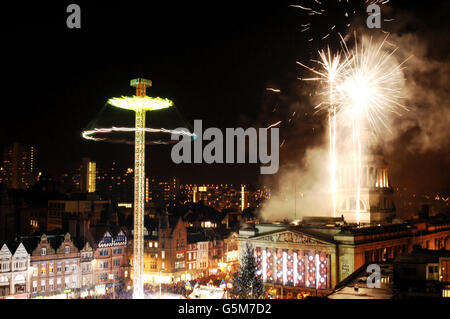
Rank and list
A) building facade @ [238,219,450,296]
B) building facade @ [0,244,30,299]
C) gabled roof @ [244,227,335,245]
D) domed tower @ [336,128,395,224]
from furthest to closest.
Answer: domed tower @ [336,128,395,224] < gabled roof @ [244,227,335,245] < building facade @ [238,219,450,296] < building facade @ [0,244,30,299]

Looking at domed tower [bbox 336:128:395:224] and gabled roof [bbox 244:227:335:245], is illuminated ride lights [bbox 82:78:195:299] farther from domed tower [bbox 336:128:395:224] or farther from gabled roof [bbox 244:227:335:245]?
domed tower [bbox 336:128:395:224]

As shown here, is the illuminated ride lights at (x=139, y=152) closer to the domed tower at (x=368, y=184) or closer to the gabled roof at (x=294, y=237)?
the gabled roof at (x=294, y=237)

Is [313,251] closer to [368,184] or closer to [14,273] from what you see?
[368,184]

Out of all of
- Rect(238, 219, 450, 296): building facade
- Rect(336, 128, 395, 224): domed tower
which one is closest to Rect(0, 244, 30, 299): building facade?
Rect(238, 219, 450, 296): building facade

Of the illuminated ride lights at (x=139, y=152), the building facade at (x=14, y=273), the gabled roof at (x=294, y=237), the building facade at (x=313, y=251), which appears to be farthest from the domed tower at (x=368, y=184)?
the building facade at (x=14, y=273)

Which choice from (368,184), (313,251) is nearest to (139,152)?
(313,251)

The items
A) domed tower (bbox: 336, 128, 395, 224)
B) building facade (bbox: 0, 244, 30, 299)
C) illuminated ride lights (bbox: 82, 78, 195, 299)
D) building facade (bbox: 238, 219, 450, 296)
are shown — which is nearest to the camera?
illuminated ride lights (bbox: 82, 78, 195, 299)

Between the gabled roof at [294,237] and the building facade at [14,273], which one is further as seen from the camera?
the gabled roof at [294,237]

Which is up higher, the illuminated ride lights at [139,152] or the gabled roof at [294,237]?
the illuminated ride lights at [139,152]
